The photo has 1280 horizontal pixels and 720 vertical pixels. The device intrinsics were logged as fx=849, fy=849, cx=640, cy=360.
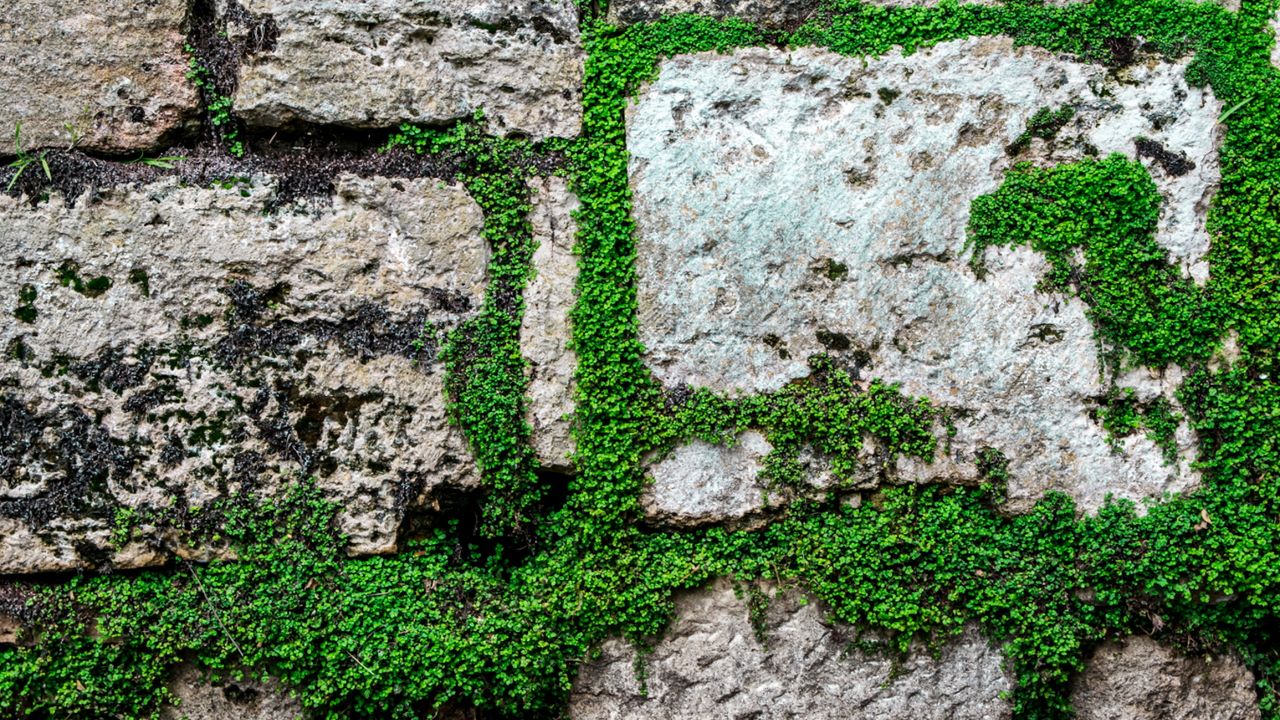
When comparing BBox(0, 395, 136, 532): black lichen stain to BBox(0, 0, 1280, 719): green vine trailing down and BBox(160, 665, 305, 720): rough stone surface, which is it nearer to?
BBox(0, 0, 1280, 719): green vine trailing down

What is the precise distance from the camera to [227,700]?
7.84 ft

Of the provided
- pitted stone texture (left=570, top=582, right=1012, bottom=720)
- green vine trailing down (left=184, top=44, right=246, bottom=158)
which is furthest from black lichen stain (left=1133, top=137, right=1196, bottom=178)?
green vine trailing down (left=184, top=44, right=246, bottom=158)

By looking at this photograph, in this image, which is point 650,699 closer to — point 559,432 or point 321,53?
point 559,432

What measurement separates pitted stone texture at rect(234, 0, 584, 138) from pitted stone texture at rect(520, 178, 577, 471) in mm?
243

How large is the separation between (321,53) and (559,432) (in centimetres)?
134

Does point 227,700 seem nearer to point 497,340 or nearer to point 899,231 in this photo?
point 497,340

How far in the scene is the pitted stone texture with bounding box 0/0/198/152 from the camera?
8.09 ft

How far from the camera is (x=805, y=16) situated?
264 cm

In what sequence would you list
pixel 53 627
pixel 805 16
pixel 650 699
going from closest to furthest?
1. pixel 53 627
2. pixel 650 699
3. pixel 805 16

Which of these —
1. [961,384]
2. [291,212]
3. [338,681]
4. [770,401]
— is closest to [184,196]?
[291,212]

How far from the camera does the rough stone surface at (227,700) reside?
238cm

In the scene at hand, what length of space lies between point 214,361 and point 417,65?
3.46 feet

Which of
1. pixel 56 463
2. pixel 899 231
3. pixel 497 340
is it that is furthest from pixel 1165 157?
pixel 56 463

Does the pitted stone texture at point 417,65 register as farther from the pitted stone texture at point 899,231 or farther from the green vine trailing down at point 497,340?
the pitted stone texture at point 899,231
